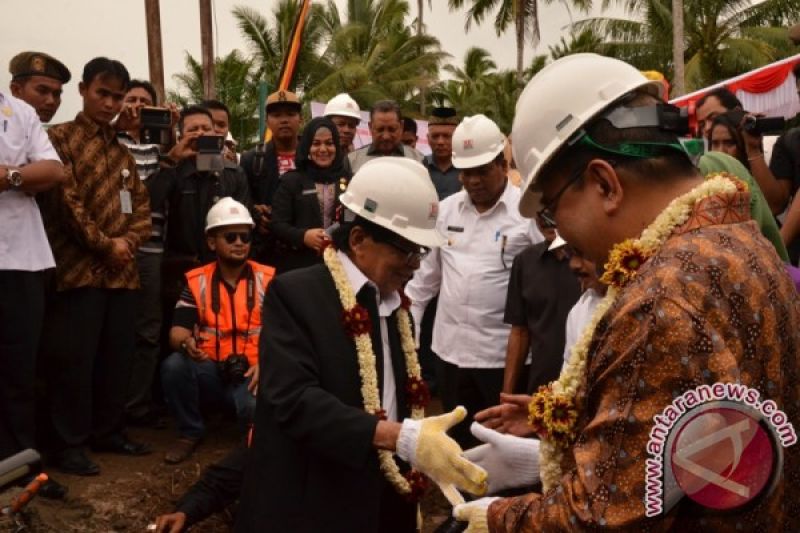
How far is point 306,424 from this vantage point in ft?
8.85

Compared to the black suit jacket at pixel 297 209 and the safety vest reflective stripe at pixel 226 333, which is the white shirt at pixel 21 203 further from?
the black suit jacket at pixel 297 209

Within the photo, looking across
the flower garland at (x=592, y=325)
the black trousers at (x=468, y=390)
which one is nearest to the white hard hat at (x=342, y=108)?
the black trousers at (x=468, y=390)

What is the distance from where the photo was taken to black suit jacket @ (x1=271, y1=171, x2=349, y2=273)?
618 centimetres

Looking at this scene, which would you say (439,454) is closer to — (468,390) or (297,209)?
(468,390)

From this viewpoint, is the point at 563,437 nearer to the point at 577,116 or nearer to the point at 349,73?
the point at 577,116

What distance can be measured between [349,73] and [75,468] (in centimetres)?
2543

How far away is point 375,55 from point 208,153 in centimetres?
2605

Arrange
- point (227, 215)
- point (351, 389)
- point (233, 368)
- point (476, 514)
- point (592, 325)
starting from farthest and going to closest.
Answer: point (227, 215) → point (233, 368) → point (351, 389) → point (476, 514) → point (592, 325)

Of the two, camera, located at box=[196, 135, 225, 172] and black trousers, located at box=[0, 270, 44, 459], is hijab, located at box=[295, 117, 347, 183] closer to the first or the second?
camera, located at box=[196, 135, 225, 172]

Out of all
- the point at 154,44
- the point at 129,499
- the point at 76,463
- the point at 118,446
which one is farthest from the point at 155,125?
the point at 154,44

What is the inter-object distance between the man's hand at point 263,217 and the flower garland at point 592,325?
4.62 metres

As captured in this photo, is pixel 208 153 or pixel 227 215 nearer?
pixel 227 215

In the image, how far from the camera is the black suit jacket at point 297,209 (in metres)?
6.18

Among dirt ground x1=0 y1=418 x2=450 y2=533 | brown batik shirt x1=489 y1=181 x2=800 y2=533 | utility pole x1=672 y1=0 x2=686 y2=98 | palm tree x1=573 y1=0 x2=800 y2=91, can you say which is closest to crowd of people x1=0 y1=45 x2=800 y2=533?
brown batik shirt x1=489 y1=181 x2=800 y2=533
